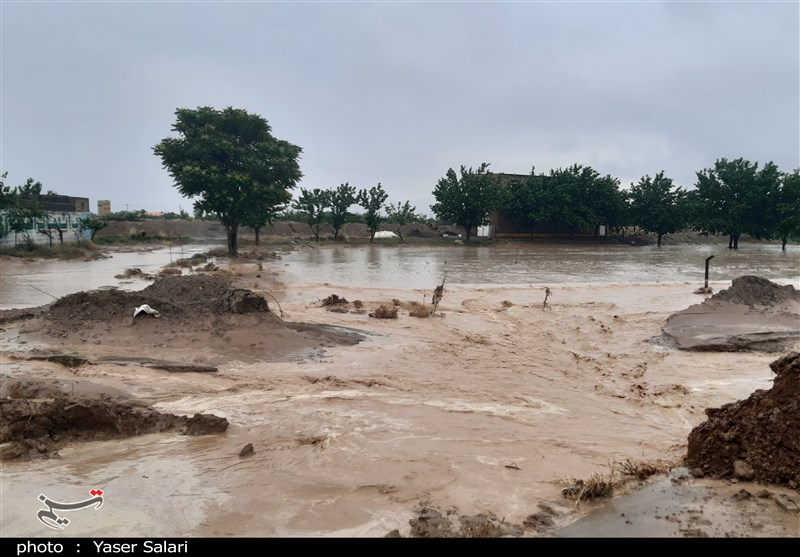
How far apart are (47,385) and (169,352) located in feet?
7.48

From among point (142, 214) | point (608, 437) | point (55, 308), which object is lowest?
point (608, 437)

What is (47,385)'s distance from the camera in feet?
19.8

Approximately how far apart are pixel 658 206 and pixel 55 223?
47.8 metres

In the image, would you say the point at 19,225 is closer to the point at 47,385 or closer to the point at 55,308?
the point at 55,308

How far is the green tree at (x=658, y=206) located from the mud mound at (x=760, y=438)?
46.8 meters

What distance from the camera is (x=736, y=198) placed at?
41.1 meters

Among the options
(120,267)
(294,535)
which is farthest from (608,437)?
(120,267)

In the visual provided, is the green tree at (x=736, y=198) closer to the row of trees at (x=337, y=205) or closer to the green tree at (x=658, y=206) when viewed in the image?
the green tree at (x=658, y=206)

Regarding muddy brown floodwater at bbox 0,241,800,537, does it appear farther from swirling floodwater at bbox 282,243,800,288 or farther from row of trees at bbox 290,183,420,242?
row of trees at bbox 290,183,420,242

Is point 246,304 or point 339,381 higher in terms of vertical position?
point 246,304

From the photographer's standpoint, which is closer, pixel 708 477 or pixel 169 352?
pixel 708 477

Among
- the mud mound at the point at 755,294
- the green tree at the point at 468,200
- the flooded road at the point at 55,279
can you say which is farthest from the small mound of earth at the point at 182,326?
the green tree at the point at 468,200

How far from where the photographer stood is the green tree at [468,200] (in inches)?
1750

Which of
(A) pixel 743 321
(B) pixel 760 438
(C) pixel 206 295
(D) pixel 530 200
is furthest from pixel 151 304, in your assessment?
(D) pixel 530 200
